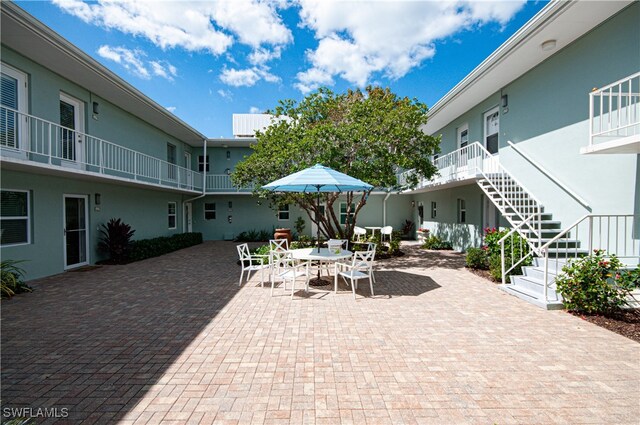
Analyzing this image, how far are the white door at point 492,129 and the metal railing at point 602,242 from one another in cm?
495

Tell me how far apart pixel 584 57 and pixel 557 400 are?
812 cm

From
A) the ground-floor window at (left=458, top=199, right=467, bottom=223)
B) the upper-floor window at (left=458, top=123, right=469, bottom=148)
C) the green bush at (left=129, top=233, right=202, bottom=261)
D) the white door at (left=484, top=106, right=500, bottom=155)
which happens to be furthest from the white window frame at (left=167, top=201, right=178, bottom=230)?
the white door at (left=484, top=106, right=500, bottom=155)

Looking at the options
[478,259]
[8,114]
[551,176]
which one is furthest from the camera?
[478,259]

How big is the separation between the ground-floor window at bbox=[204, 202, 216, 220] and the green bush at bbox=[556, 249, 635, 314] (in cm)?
1763

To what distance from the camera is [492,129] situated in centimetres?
1163

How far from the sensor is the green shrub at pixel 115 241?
1074 centimetres

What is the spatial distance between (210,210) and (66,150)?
32.5ft

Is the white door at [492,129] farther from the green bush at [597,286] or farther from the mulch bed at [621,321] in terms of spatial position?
the mulch bed at [621,321]

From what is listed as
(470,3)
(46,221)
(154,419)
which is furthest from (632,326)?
(46,221)

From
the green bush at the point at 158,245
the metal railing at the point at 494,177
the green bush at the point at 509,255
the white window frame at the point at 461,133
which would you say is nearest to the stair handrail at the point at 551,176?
the metal railing at the point at 494,177

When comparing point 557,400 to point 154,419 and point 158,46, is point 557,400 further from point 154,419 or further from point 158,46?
point 158,46

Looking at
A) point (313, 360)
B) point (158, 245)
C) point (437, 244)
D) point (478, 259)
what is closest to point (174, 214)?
point (158, 245)

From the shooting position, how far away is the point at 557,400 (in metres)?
2.96

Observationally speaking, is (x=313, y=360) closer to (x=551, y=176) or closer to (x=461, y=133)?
(x=551, y=176)
